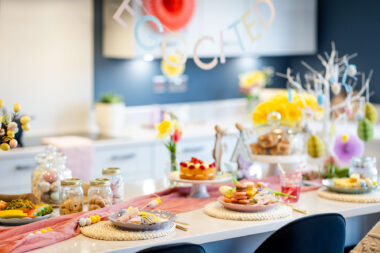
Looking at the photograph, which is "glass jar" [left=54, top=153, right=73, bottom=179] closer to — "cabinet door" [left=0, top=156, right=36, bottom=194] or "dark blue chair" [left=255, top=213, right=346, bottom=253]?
"dark blue chair" [left=255, top=213, right=346, bottom=253]

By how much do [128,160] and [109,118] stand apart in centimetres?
47

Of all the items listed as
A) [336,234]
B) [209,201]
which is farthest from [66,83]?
[336,234]

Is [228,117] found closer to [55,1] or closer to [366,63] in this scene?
[366,63]

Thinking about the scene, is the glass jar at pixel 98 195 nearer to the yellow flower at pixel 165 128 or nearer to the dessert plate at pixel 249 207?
the dessert plate at pixel 249 207

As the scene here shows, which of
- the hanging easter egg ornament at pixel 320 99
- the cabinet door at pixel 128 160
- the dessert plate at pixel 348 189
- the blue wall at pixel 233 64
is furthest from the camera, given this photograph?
the blue wall at pixel 233 64

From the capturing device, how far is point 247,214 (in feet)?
8.27

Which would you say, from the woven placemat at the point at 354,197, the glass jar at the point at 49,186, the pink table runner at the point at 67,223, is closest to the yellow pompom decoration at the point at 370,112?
the woven placemat at the point at 354,197

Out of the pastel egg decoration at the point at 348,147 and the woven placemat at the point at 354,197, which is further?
the pastel egg decoration at the point at 348,147

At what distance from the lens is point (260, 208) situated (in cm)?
254

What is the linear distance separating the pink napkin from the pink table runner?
138 centimetres

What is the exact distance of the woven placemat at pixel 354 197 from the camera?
2.82 m

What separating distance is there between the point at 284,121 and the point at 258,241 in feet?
3.46

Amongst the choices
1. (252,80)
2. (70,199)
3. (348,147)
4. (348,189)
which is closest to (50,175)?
(70,199)

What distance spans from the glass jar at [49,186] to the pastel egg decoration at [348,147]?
1.54 m
